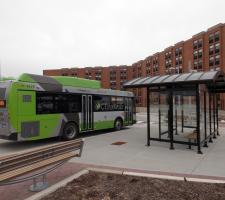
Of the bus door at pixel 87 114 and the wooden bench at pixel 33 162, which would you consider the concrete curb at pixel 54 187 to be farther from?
the bus door at pixel 87 114

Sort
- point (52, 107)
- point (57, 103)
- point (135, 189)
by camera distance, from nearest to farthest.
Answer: point (135, 189)
point (52, 107)
point (57, 103)

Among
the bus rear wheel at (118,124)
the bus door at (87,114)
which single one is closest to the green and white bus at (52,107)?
the bus door at (87,114)

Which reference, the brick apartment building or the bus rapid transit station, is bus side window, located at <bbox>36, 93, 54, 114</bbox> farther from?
the brick apartment building

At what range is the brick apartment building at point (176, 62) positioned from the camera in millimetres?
58312

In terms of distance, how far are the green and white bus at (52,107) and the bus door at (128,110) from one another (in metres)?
1.20

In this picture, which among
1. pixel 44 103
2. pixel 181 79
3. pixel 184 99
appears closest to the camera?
pixel 181 79

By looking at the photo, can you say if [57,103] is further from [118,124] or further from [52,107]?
[118,124]

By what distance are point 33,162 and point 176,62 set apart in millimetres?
72741

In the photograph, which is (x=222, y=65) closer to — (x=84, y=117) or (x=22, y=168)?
(x=84, y=117)

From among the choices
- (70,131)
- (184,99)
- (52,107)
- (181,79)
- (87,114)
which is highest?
(181,79)

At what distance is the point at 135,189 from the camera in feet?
16.0

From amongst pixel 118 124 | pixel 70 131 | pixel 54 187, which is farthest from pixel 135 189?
pixel 118 124

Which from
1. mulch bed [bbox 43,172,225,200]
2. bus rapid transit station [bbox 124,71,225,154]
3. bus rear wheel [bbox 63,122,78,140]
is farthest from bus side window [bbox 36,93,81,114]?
mulch bed [bbox 43,172,225,200]

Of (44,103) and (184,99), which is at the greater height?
(184,99)
